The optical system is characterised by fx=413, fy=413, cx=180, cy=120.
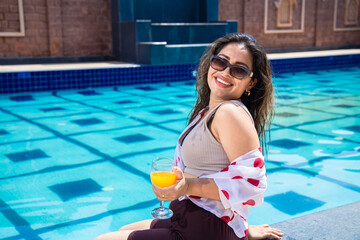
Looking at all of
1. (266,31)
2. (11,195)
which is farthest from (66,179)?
(266,31)

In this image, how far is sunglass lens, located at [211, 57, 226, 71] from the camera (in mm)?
1471

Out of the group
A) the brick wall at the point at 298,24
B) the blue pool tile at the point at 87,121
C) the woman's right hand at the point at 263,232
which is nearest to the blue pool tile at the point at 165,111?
the blue pool tile at the point at 87,121

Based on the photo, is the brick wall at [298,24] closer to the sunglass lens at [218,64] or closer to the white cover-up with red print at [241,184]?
the sunglass lens at [218,64]

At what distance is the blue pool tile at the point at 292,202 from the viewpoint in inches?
101

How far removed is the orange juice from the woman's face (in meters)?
0.34

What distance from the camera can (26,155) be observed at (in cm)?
365

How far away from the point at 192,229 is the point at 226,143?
327mm

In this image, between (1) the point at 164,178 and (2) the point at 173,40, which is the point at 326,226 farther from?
(2) the point at 173,40

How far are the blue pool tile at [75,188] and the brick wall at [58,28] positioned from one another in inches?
256

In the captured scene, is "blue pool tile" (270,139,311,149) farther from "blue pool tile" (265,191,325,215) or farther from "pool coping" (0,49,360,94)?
"pool coping" (0,49,360,94)

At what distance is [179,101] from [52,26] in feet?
13.6

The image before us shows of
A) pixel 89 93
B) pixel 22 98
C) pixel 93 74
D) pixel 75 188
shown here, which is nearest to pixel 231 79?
pixel 75 188

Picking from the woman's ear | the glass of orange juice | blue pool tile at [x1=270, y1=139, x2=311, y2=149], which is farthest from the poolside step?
the glass of orange juice

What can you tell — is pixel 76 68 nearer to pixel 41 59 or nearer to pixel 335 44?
pixel 41 59
